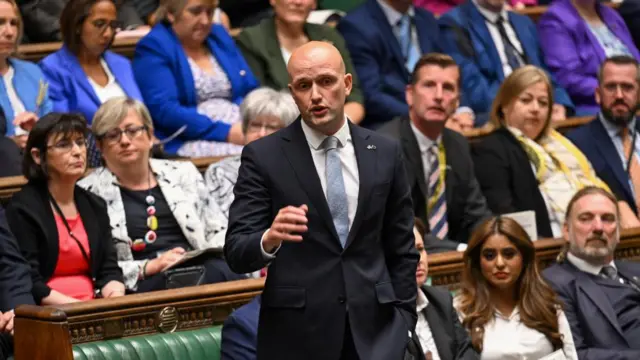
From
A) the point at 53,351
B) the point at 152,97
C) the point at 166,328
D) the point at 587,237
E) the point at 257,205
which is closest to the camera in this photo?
the point at 257,205

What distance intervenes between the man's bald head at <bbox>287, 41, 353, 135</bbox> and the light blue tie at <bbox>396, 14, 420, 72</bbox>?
309 cm

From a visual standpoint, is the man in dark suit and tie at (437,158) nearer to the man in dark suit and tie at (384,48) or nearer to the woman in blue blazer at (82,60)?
the man in dark suit and tie at (384,48)

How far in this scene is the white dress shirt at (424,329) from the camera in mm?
4094

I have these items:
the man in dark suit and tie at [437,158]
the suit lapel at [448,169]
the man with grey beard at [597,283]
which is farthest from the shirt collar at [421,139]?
the man with grey beard at [597,283]

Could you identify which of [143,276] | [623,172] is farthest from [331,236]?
[623,172]

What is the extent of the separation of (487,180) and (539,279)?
1.07 m

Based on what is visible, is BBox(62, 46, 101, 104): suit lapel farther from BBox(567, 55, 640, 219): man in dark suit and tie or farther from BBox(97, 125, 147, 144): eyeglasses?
BBox(567, 55, 640, 219): man in dark suit and tie

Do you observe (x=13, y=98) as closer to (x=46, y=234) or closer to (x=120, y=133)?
(x=120, y=133)

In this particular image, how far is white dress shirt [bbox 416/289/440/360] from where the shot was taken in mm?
4094

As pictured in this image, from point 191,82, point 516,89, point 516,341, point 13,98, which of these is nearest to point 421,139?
point 516,89

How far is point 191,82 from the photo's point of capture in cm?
544

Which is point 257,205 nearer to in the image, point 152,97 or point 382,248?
point 382,248

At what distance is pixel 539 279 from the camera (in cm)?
439

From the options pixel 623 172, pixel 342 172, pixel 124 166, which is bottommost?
pixel 623 172
